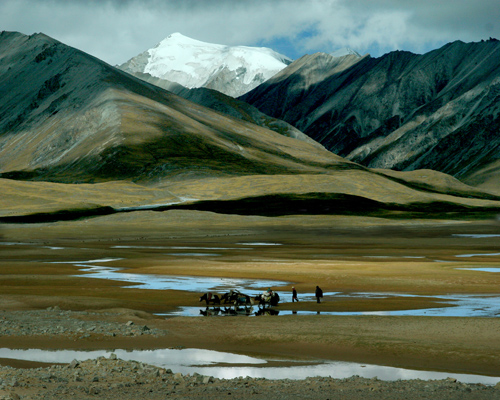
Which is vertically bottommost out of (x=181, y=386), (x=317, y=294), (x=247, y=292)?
(x=247, y=292)

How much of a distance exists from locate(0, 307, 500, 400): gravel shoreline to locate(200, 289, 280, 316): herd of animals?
13810mm

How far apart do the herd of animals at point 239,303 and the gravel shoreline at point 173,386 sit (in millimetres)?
13810

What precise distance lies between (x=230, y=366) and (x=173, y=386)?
4001 millimetres

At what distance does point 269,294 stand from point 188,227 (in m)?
97.0

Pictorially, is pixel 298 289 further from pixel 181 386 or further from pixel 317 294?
pixel 181 386

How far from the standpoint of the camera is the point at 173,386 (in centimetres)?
2023

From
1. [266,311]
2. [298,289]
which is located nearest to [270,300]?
[266,311]

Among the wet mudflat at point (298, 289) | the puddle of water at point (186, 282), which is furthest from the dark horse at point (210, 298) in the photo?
the puddle of water at point (186, 282)

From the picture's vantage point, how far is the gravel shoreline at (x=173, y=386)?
749 inches

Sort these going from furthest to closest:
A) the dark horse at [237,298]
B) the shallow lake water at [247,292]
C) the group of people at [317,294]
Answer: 1. the group of people at [317,294]
2. the dark horse at [237,298]
3. the shallow lake water at [247,292]

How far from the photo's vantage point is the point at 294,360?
25.0 m

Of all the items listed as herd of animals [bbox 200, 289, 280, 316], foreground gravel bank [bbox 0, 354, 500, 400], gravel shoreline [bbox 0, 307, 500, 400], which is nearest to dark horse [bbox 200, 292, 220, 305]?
herd of animals [bbox 200, 289, 280, 316]

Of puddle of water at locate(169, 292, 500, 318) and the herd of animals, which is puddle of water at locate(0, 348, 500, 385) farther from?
the herd of animals

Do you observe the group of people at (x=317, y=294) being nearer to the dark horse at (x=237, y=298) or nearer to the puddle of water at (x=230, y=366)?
the dark horse at (x=237, y=298)
